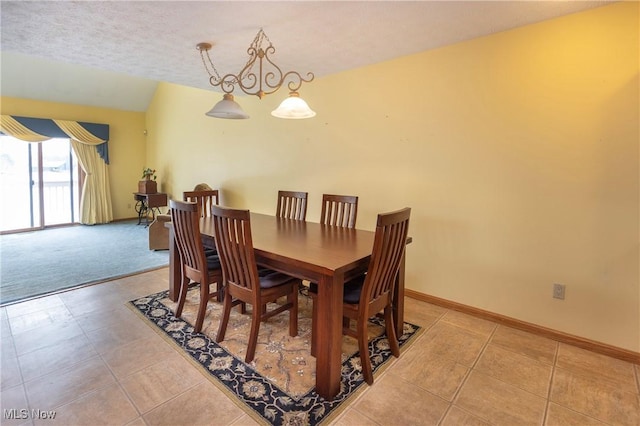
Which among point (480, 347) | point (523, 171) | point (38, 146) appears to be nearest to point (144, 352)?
point (480, 347)

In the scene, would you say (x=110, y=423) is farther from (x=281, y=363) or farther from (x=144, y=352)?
(x=281, y=363)

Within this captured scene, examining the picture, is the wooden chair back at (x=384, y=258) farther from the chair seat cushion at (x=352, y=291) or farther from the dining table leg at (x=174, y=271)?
the dining table leg at (x=174, y=271)

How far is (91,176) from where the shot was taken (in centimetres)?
638

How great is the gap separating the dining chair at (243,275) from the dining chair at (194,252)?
262 mm

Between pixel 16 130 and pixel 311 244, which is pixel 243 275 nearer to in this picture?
pixel 311 244

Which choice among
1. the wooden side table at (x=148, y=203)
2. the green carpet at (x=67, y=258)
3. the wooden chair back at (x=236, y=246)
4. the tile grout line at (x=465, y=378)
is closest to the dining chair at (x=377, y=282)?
the tile grout line at (x=465, y=378)

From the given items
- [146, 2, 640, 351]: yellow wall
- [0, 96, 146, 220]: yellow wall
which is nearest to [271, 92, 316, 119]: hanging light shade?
[146, 2, 640, 351]: yellow wall

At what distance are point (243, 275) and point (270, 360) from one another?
600 mm

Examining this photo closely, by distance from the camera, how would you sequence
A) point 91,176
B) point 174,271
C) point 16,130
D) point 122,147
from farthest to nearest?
point 122,147 → point 91,176 → point 16,130 → point 174,271

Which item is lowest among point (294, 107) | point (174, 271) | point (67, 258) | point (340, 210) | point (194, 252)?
point (67, 258)

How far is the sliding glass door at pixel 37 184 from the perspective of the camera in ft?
18.2

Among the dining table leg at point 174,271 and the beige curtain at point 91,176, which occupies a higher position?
the beige curtain at point 91,176

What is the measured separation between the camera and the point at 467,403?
5.75 feet

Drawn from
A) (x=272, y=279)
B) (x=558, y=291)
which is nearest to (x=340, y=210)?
(x=272, y=279)
